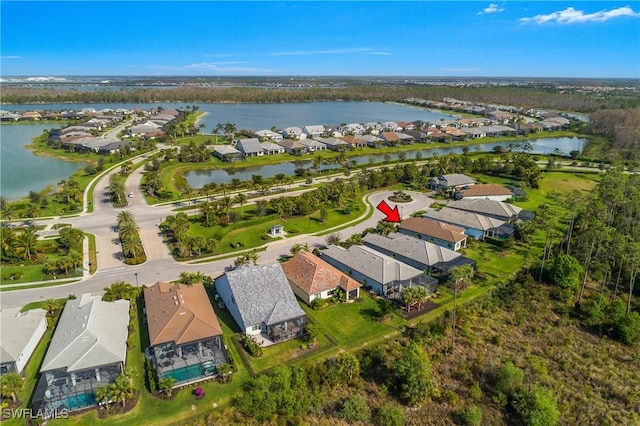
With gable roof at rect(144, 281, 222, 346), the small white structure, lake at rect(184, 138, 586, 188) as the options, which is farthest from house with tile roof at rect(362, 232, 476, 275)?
lake at rect(184, 138, 586, 188)

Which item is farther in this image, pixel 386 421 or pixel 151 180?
pixel 151 180

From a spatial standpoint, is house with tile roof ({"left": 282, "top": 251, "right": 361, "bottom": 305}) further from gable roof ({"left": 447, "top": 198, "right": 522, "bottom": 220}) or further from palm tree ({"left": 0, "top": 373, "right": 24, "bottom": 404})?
gable roof ({"left": 447, "top": 198, "right": 522, "bottom": 220})

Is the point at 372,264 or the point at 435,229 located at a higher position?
the point at 435,229

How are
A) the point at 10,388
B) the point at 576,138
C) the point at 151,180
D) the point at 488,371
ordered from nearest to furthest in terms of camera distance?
the point at 10,388 → the point at 488,371 → the point at 151,180 → the point at 576,138

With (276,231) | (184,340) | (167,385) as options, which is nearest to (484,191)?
(276,231)

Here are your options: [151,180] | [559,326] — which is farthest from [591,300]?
[151,180]

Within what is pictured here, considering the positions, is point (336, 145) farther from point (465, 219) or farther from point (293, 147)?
point (465, 219)

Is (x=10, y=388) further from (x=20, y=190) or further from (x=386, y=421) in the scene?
(x=20, y=190)
